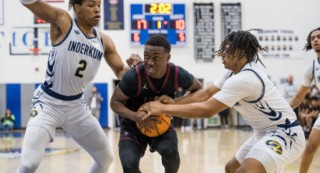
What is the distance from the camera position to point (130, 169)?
494 cm

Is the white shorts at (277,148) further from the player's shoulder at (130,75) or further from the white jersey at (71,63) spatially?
the white jersey at (71,63)

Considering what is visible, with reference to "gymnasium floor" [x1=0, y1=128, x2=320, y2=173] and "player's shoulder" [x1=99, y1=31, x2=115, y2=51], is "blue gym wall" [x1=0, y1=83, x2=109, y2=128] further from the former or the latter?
"player's shoulder" [x1=99, y1=31, x2=115, y2=51]

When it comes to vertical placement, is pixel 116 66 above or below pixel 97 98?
above

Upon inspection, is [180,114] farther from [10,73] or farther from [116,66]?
[10,73]

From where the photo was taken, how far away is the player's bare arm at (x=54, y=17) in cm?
461

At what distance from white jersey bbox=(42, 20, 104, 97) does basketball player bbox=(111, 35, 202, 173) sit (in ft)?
1.35

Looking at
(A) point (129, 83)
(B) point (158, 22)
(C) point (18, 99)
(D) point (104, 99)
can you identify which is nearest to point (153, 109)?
(A) point (129, 83)

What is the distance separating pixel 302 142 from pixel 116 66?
2.17 metres

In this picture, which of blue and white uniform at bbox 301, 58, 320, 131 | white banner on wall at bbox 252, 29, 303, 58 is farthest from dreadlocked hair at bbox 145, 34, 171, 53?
white banner on wall at bbox 252, 29, 303, 58

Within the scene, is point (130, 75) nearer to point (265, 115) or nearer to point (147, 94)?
point (147, 94)

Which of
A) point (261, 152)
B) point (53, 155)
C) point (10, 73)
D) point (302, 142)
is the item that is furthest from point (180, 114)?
point (10, 73)

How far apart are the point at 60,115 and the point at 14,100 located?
50.4ft

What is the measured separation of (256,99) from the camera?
177 inches

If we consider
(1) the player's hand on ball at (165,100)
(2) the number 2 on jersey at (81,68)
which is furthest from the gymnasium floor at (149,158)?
(2) the number 2 on jersey at (81,68)
